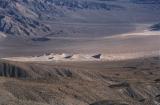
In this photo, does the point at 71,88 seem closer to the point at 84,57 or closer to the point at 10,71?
the point at 10,71

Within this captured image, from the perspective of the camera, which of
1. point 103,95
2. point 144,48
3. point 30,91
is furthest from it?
point 144,48

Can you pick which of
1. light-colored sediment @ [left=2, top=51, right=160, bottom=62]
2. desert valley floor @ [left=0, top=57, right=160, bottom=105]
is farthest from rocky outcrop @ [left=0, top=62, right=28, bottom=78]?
light-colored sediment @ [left=2, top=51, right=160, bottom=62]

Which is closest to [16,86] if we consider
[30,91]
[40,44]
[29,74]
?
[30,91]

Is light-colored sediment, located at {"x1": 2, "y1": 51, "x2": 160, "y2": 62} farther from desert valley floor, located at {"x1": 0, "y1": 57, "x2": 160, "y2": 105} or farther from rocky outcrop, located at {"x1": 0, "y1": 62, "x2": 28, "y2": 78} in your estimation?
rocky outcrop, located at {"x1": 0, "y1": 62, "x2": 28, "y2": 78}

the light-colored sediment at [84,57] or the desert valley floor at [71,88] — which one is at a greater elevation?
the desert valley floor at [71,88]

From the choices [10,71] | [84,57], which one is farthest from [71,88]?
[84,57]

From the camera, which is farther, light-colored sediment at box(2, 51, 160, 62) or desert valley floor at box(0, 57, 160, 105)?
light-colored sediment at box(2, 51, 160, 62)

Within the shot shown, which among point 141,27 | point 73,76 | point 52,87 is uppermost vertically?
point 52,87

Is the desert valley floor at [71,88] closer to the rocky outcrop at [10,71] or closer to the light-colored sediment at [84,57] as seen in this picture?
the rocky outcrop at [10,71]

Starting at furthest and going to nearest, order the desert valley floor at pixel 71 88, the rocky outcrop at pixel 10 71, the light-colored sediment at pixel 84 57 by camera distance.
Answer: the light-colored sediment at pixel 84 57 → the rocky outcrop at pixel 10 71 → the desert valley floor at pixel 71 88

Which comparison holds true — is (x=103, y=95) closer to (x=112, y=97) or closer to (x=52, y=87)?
(x=112, y=97)

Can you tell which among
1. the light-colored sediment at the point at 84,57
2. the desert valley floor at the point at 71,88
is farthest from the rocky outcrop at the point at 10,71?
the light-colored sediment at the point at 84,57
